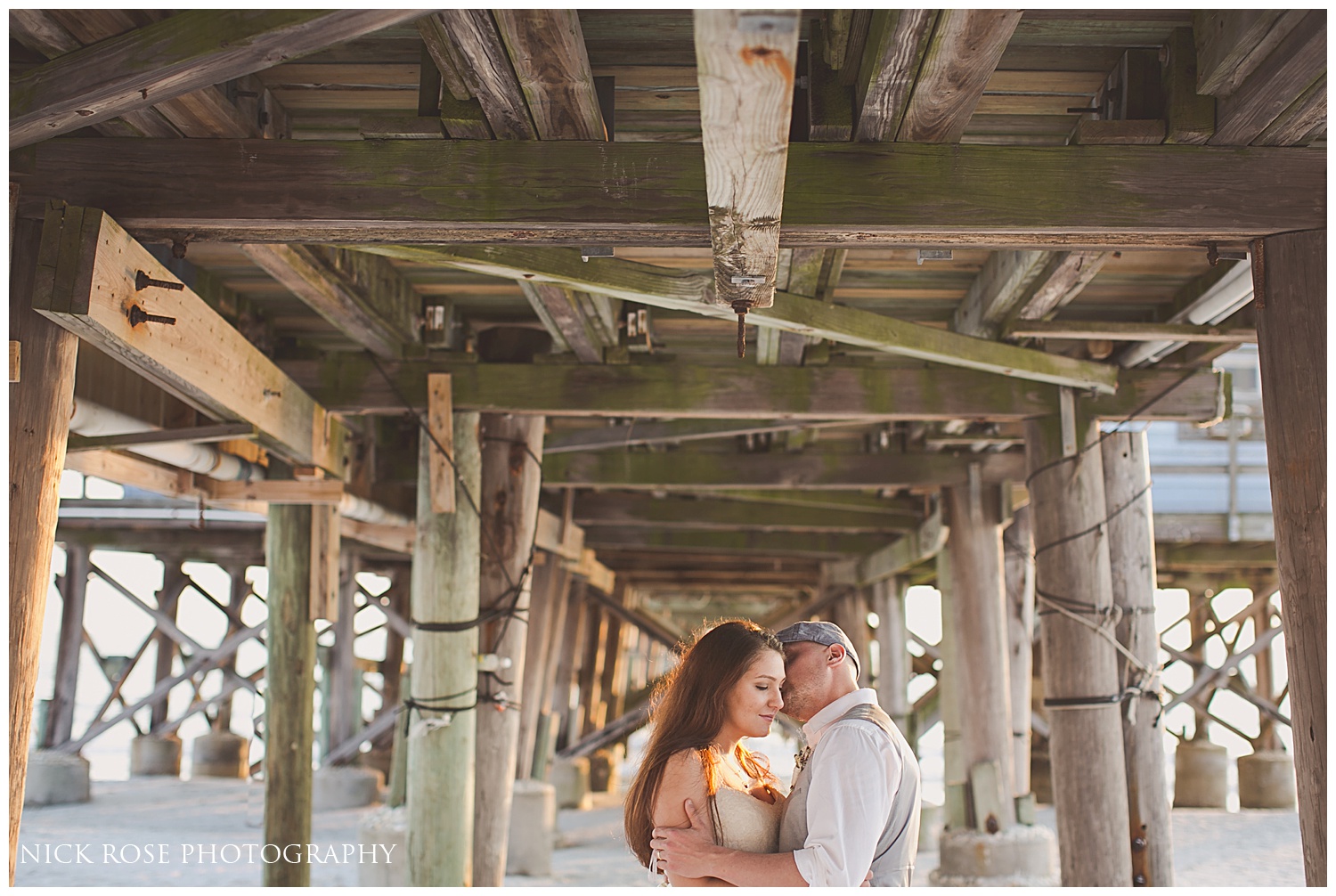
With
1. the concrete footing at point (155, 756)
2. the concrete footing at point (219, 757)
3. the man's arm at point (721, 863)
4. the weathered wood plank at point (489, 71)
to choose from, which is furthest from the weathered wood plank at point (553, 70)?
the concrete footing at point (155, 756)

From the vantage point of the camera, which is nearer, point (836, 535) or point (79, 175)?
point (79, 175)

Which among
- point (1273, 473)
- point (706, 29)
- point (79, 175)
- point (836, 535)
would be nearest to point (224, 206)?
point (79, 175)

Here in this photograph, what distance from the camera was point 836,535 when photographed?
43.9 feet

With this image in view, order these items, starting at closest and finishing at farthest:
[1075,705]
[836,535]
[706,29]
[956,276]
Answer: [706,29] < [956,276] < [1075,705] < [836,535]

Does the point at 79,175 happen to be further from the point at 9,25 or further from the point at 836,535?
the point at 836,535

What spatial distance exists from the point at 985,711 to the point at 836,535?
496cm

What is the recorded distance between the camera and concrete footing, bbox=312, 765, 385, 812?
41.5 ft

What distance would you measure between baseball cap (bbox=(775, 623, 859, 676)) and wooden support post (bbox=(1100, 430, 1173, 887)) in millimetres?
3525

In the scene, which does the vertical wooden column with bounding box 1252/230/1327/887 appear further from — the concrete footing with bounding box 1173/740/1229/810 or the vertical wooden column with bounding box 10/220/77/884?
the concrete footing with bounding box 1173/740/1229/810

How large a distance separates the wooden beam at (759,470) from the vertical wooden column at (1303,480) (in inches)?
204

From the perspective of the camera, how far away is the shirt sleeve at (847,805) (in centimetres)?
265

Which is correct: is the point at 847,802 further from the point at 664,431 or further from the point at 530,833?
the point at 530,833

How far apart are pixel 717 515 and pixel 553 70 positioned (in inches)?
308

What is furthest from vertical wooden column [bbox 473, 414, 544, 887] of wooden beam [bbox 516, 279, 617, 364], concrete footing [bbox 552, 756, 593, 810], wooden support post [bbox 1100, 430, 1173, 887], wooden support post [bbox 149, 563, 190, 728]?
wooden support post [bbox 149, 563, 190, 728]
